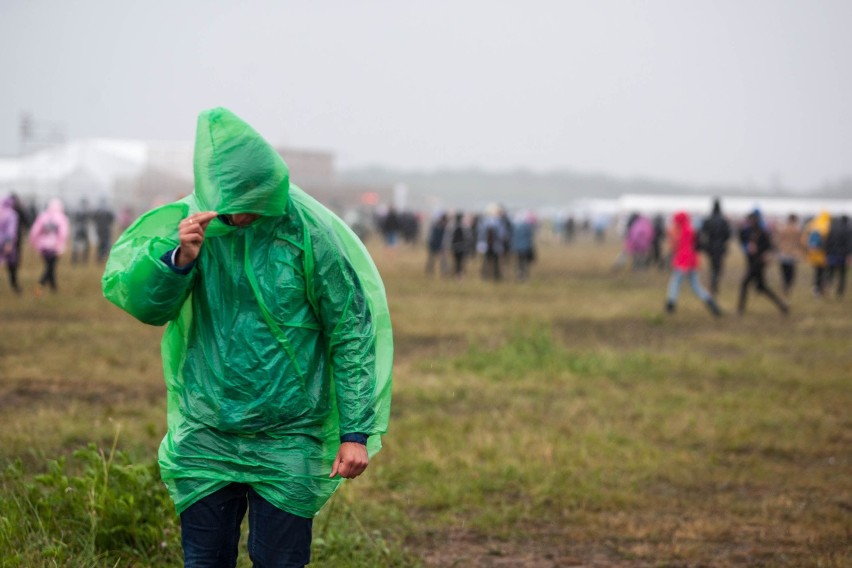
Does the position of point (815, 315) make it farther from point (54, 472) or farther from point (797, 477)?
point (54, 472)

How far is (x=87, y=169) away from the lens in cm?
6000

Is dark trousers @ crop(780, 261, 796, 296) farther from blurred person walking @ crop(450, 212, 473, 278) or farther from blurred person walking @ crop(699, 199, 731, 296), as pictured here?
blurred person walking @ crop(450, 212, 473, 278)

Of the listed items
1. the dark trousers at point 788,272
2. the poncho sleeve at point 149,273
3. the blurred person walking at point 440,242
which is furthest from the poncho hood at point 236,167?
the blurred person walking at point 440,242

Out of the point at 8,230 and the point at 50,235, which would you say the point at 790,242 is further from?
the point at 8,230

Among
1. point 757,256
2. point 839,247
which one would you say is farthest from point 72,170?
point 757,256

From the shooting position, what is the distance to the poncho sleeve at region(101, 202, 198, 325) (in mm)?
3365

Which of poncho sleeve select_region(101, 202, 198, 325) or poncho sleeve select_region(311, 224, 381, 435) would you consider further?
poncho sleeve select_region(311, 224, 381, 435)

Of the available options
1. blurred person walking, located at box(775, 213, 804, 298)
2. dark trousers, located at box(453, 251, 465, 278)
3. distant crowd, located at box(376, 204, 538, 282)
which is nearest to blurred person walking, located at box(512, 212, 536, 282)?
distant crowd, located at box(376, 204, 538, 282)

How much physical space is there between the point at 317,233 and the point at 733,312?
1654cm

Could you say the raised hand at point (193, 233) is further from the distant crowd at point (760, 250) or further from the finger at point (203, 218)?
the distant crowd at point (760, 250)

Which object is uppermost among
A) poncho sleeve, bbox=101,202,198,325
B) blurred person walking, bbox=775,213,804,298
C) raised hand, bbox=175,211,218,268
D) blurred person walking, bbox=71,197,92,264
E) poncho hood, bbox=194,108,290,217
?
poncho hood, bbox=194,108,290,217

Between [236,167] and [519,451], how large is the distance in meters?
4.99

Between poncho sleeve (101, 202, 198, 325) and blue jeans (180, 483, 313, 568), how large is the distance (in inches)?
23.3

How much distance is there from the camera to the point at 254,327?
3.45 metres
